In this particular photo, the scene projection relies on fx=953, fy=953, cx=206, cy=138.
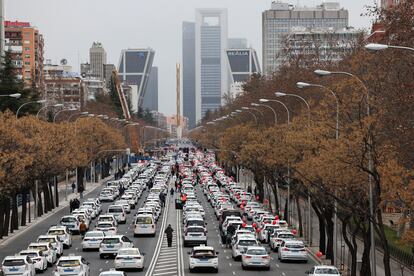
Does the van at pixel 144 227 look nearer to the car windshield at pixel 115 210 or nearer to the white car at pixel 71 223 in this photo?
the white car at pixel 71 223

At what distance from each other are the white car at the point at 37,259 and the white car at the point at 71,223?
17861mm

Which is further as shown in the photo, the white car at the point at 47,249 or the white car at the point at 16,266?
the white car at the point at 47,249

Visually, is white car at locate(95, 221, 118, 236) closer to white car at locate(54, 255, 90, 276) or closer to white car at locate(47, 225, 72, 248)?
white car at locate(47, 225, 72, 248)

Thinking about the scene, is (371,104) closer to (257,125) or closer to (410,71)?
(410,71)

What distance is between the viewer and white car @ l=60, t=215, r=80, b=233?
2330 inches

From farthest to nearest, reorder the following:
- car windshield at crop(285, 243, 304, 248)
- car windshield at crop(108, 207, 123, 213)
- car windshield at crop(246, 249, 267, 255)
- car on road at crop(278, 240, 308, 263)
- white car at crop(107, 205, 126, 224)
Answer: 1. car windshield at crop(108, 207, 123, 213)
2. white car at crop(107, 205, 126, 224)
3. car windshield at crop(285, 243, 304, 248)
4. car on road at crop(278, 240, 308, 263)
5. car windshield at crop(246, 249, 267, 255)

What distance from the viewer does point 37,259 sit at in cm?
4019

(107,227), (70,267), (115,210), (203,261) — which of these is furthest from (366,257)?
(115,210)

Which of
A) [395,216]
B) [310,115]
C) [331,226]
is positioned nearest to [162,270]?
[331,226]

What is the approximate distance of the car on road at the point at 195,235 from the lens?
52.1 m

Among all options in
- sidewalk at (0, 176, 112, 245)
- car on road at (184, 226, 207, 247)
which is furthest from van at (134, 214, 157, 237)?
sidewalk at (0, 176, 112, 245)

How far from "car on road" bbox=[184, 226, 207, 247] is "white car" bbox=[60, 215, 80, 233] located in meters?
10.0

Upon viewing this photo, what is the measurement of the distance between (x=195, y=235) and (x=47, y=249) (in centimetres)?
1124

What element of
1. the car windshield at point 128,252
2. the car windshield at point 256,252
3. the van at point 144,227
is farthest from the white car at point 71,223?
the car windshield at point 256,252
